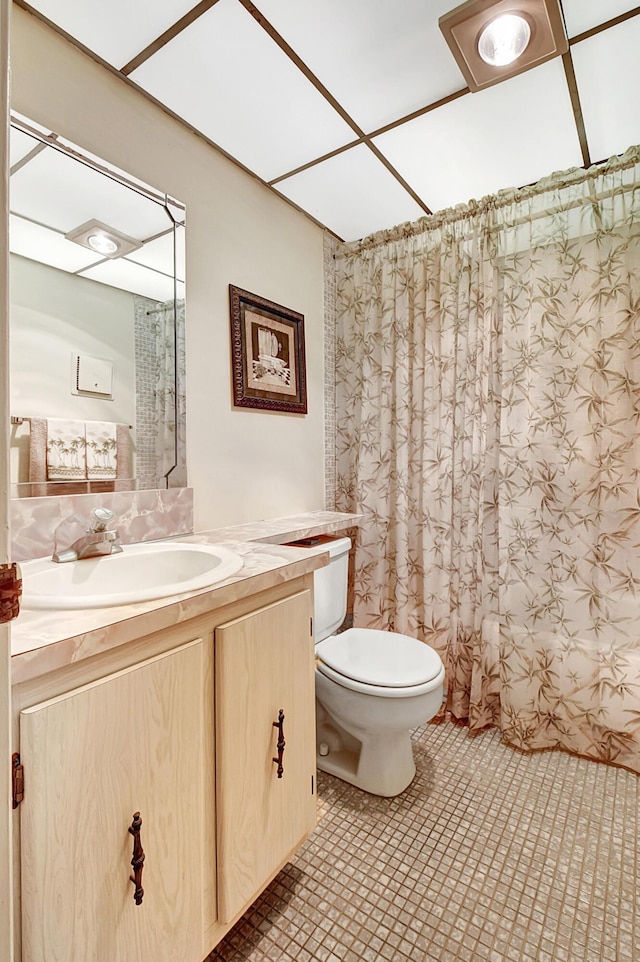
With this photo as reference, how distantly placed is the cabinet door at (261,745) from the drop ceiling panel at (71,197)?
1178 millimetres

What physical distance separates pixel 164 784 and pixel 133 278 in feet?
4.46

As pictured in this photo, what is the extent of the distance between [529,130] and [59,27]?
4.79 ft

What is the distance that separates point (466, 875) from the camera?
50.2 inches

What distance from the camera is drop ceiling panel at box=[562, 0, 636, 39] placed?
1.14 meters

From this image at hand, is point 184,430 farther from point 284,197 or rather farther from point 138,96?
point 284,197

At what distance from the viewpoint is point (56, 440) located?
1.22 metres

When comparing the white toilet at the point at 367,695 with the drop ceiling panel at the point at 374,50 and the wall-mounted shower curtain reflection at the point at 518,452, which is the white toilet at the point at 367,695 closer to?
the wall-mounted shower curtain reflection at the point at 518,452

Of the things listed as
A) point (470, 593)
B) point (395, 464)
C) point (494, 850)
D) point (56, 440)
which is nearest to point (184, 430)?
point (56, 440)

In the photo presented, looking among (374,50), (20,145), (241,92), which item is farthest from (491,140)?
(20,145)

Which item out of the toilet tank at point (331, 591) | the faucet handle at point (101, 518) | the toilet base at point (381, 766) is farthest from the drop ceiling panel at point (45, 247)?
the toilet base at point (381, 766)

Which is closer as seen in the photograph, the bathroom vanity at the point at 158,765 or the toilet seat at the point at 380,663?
the bathroom vanity at the point at 158,765

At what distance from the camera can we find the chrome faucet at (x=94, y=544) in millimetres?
1127

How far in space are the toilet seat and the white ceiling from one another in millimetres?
1782

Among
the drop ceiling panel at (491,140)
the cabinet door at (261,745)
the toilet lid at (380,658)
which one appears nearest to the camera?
the cabinet door at (261,745)
